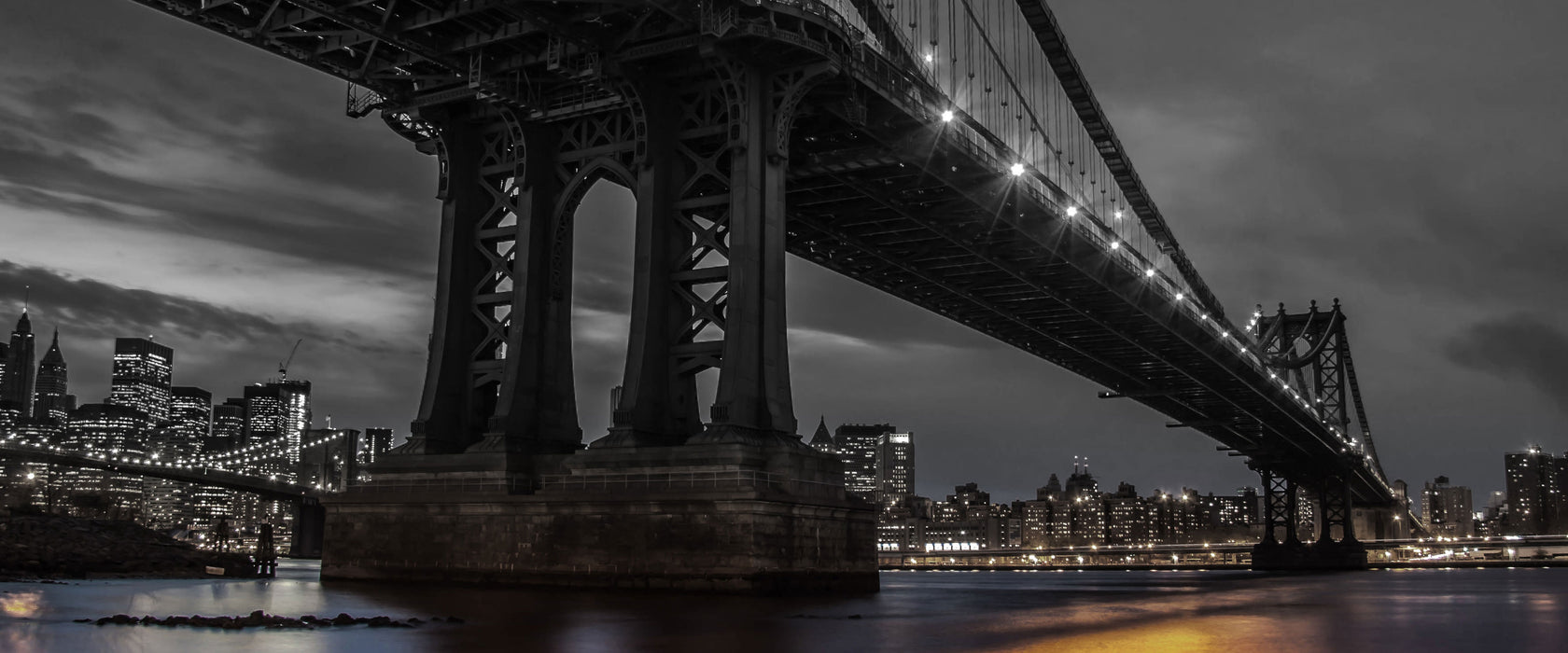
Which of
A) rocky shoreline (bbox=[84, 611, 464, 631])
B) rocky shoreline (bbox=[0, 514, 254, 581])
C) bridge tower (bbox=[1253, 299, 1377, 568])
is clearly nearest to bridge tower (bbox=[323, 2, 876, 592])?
rocky shoreline (bbox=[0, 514, 254, 581])

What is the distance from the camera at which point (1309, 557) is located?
11925 centimetres

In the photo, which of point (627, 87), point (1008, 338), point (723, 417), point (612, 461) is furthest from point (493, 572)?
point (1008, 338)

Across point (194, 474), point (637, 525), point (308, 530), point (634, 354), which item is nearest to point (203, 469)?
point (194, 474)

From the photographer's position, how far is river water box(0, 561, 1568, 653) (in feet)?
63.5

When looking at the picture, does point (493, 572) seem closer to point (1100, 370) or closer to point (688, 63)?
point (688, 63)

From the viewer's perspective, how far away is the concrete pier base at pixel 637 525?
35906 mm

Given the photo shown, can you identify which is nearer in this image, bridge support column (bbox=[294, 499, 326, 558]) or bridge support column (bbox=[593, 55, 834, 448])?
bridge support column (bbox=[593, 55, 834, 448])

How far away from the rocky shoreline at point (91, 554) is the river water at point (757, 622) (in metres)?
8.25

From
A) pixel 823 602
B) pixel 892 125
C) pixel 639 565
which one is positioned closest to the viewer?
pixel 823 602

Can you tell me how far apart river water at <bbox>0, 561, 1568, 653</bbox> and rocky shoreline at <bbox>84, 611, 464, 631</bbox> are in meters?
0.64

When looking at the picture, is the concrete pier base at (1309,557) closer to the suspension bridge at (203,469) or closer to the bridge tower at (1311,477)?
the bridge tower at (1311,477)

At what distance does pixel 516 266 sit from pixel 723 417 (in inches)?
392

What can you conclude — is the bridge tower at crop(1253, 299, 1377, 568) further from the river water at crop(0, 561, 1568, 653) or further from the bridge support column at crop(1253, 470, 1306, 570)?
the river water at crop(0, 561, 1568, 653)

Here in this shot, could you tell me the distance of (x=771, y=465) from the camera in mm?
37281
